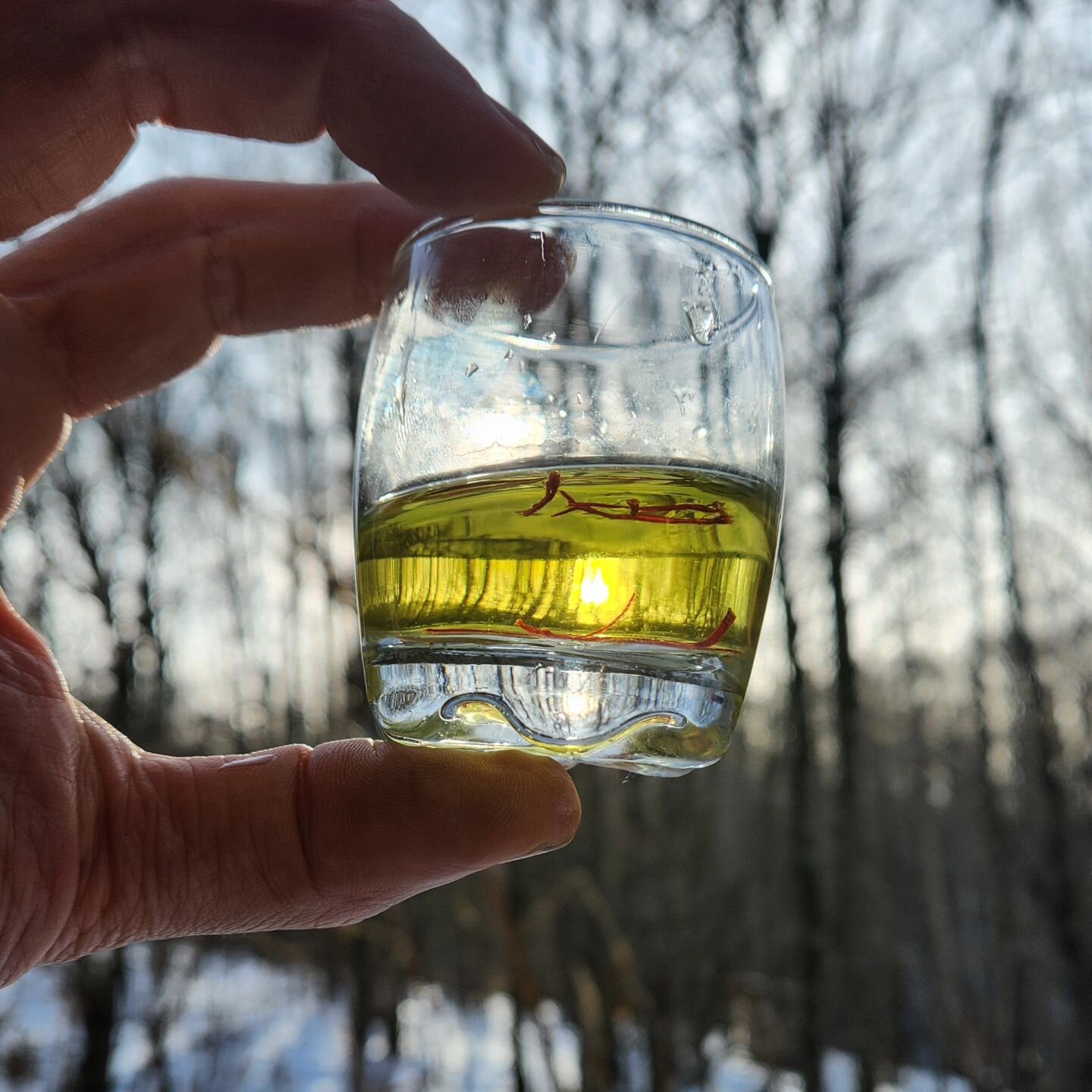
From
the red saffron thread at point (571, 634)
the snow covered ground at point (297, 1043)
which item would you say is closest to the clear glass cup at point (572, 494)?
the red saffron thread at point (571, 634)

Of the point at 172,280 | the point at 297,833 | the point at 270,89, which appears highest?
the point at 270,89

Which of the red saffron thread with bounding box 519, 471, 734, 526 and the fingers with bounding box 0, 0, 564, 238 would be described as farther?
the fingers with bounding box 0, 0, 564, 238

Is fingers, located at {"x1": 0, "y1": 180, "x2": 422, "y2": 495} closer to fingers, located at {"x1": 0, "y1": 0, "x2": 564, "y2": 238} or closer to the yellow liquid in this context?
fingers, located at {"x1": 0, "y1": 0, "x2": 564, "y2": 238}

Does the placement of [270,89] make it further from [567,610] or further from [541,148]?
[567,610]

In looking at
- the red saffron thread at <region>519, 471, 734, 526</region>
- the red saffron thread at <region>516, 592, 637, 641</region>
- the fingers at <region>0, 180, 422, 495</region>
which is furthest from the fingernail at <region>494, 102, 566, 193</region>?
the red saffron thread at <region>516, 592, 637, 641</region>

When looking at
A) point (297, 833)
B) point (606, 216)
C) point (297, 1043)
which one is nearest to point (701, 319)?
point (606, 216)

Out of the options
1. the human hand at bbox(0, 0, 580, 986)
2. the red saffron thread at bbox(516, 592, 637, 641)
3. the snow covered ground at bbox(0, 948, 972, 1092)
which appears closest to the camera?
the red saffron thread at bbox(516, 592, 637, 641)
